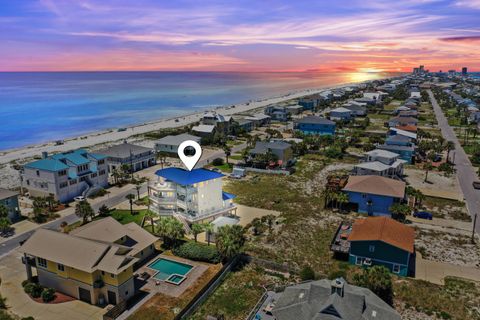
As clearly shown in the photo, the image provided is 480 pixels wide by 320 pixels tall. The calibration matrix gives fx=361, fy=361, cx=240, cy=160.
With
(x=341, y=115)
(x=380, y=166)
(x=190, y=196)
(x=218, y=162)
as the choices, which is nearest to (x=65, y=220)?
(x=190, y=196)

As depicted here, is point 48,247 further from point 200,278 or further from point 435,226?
point 435,226

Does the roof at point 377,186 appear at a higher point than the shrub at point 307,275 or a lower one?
higher

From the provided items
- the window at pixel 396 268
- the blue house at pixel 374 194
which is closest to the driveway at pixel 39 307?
the window at pixel 396 268

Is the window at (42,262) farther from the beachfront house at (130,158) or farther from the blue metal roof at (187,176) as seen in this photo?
the beachfront house at (130,158)

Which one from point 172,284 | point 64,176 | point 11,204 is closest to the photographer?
point 172,284

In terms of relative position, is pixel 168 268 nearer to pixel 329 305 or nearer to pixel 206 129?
pixel 329 305

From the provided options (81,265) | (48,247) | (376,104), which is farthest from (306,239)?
(376,104)
